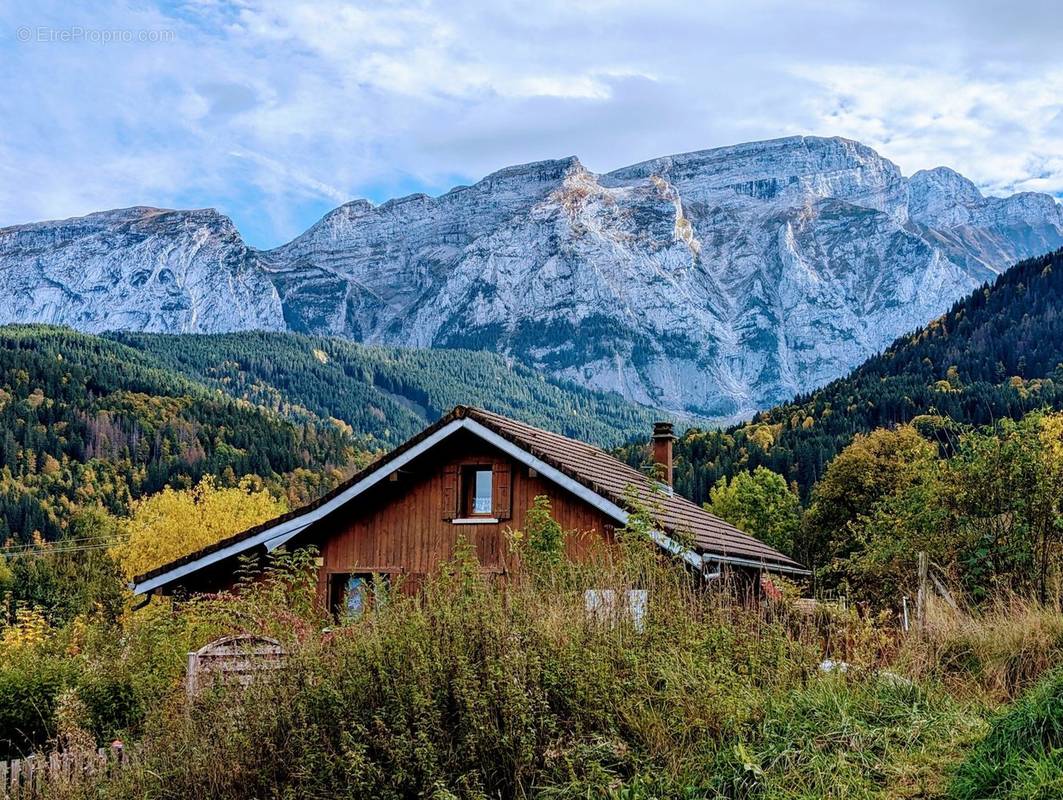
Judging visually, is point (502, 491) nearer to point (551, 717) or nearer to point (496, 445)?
point (496, 445)

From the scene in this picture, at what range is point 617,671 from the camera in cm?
811

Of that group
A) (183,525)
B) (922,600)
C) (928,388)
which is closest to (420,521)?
(922,600)

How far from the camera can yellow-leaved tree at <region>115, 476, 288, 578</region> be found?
57062 mm

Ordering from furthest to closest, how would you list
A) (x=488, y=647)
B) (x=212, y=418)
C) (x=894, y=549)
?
(x=212, y=418)
(x=894, y=549)
(x=488, y=647)

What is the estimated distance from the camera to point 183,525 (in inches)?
2303

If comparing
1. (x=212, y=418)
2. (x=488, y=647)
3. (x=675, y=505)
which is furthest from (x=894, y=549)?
(x=212, y=418)

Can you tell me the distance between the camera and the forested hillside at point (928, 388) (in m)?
93.3

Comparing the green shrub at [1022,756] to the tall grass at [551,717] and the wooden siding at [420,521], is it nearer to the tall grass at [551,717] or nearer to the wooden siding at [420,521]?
the tall grass at [551,717]

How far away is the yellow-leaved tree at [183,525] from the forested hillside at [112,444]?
60.4 m

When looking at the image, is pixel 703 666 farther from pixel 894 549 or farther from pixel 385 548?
pixel 385 548

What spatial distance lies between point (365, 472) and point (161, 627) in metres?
5.93

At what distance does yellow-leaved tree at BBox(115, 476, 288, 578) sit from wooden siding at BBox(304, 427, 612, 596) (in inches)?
1519

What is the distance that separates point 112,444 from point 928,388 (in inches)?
4070

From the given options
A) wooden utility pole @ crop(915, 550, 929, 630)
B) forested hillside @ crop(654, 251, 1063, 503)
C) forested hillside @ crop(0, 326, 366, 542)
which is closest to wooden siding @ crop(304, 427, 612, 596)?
wooden utility pole @ crop(915, 550, 929, 630)
